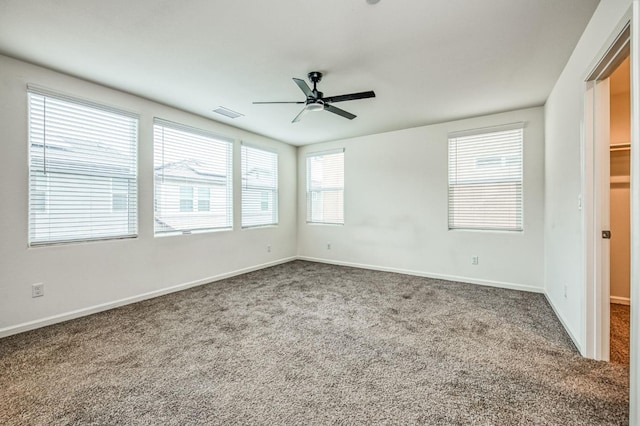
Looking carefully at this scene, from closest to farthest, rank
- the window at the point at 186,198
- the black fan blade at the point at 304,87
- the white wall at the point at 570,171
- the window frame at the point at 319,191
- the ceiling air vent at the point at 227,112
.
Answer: the white wall at the point at 570,171 < the black fan blade at the point at 304,87 < the ceiling air vent at the point at 227,112 < the window at the point at 186,198 < the window frame at the point at 319,191

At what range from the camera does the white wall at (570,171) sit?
2.00 m

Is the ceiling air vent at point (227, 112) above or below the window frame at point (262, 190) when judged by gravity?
above

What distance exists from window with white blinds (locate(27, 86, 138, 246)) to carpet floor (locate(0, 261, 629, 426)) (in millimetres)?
1022

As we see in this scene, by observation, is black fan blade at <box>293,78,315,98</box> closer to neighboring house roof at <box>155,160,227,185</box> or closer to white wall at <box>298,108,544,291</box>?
neighboring house roof at <box>155,160,227,185</box>

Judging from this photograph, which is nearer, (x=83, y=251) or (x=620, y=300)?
(x=83, y=251)

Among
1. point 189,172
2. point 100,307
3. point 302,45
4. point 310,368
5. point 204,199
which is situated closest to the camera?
point 310,368

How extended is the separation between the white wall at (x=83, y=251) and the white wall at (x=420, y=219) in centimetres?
219

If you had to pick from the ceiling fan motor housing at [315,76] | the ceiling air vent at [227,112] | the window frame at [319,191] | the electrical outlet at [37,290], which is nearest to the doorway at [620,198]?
the ceiling fan motor housing at [315,76]

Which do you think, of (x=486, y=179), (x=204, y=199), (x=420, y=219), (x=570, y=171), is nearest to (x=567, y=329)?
(x=570, y=171)

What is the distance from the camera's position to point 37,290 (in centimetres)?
282

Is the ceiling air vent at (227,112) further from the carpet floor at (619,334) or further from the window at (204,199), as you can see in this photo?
the carpet floor at (619,334)

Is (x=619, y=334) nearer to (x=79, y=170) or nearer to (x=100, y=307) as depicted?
(x=100, y=307)

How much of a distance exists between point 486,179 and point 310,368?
378 centimetres

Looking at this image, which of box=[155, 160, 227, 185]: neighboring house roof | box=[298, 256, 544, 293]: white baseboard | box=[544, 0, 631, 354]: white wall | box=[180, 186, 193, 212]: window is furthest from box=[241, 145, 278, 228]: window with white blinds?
box=[544, 0, 631, 354]: white wall
